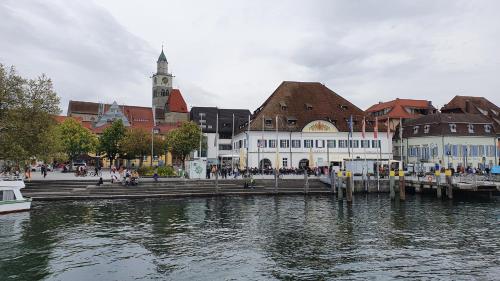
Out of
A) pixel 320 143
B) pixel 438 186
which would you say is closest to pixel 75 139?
pixel 320 143

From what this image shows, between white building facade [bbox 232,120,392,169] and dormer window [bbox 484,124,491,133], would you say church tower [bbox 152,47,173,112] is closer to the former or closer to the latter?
white building facade [bbox 232,120,392,169]

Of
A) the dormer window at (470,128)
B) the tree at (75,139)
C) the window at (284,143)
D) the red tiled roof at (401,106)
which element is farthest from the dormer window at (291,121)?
the tree at (75,139)

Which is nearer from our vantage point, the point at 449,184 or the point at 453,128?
the point at 449,184

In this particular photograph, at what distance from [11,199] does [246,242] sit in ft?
67.6

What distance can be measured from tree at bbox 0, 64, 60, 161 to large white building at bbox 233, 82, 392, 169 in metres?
31.5

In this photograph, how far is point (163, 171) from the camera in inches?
2111

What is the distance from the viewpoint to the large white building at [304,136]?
6894 centimetres

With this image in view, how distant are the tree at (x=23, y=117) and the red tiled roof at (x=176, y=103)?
88505mm

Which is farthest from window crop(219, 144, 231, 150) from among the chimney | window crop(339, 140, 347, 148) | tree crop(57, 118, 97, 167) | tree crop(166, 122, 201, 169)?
the chimney

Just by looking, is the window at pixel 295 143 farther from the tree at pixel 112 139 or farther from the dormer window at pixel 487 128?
the dormer window at pixel 487 128

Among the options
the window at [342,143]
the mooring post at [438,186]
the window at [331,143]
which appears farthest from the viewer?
the window at [342,143]

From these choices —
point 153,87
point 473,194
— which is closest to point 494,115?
point 473,194

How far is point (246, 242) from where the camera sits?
2197cm

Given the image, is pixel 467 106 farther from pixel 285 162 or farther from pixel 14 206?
pixel 14 206
